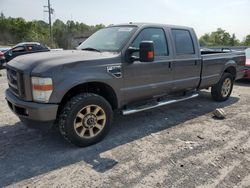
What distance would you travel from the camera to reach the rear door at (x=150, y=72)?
4457 mm

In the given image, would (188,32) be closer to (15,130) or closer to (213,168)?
(213,168)

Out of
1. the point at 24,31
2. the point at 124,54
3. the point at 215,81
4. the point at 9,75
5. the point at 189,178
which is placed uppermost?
the point at 24,31

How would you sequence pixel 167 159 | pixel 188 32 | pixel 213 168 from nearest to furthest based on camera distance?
pixel 213 168, pixel 167 159, pixel 188 32

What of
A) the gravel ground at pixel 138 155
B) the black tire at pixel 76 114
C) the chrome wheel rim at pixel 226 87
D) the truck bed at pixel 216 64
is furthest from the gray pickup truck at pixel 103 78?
the chrome wheel rim at pixel 226 87

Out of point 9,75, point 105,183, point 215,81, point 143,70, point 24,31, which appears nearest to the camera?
point 105,183

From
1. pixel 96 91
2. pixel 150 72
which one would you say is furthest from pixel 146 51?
pixel 96 91

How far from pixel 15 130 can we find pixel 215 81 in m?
4.80

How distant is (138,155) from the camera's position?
3.82 metres

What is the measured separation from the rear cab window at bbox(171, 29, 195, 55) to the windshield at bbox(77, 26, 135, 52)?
1.11m

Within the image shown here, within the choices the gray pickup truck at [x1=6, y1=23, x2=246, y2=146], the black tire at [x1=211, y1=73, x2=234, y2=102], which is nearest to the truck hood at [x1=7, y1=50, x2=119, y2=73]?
the gray pickup truck at [x1=6, y1=23, x2=246, y2=146]

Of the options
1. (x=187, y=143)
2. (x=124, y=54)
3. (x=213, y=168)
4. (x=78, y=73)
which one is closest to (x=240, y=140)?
(x=187, y=143)

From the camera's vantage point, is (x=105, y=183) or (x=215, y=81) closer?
(x=105, y=183)

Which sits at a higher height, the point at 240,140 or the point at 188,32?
the point at 188,32

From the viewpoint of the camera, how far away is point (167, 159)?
3.71 metres
